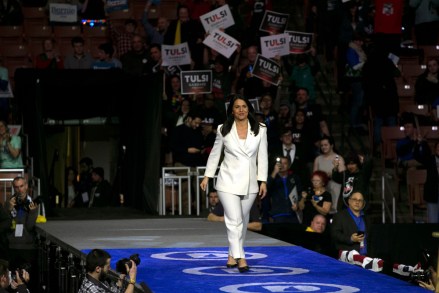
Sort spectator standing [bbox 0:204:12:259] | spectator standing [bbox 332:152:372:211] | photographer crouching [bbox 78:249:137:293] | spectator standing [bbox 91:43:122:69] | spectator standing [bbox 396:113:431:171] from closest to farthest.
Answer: photographer crouching [bbox 78:249:137:293] < spectator standing [bbox 0:204:12:259] < spectator standing [bbox 332:152:372:211] < spectator standing [bbox 396:113:431:171] < spectator standing [bbox 91:43:122:69]

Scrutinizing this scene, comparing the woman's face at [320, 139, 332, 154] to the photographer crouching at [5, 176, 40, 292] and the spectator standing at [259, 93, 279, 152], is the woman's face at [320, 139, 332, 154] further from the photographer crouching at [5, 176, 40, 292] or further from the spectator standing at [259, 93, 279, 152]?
the photographer crouching at [5, 176, 40, 292]

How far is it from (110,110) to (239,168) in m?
9.04

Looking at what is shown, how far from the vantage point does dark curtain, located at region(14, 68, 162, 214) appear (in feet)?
57.3

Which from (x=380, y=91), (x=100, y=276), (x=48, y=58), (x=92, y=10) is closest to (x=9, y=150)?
(x=48, y=58)

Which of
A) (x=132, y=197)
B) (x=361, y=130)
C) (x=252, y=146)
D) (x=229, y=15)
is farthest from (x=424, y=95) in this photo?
(x=252, y=146)

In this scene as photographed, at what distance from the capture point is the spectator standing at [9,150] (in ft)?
54.5

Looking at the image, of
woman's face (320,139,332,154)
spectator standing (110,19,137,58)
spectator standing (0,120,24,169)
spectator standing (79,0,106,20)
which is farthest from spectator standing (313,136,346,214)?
spectator standing (79,0,106,20)

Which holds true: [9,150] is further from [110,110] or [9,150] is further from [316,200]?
[316,200]

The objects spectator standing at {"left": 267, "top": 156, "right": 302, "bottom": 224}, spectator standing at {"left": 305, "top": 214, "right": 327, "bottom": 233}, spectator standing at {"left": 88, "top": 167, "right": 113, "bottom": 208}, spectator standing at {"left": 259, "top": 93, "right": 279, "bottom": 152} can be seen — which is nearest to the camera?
spectator standing at {"left": 305, "top": 214, "right": 327, "bottom": 233}

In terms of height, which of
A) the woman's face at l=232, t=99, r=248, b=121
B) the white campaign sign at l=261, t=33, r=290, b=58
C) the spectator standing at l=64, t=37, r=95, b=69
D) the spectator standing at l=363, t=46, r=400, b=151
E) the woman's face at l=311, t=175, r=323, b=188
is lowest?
the woman's face at l=311, t=175, r=323, b=188

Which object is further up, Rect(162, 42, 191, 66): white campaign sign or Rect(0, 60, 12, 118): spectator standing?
Rect(162, 42, 191, 66): white campaign sign

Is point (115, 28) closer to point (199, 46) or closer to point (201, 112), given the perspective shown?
point (199, 46)

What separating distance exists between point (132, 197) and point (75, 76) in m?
2.22

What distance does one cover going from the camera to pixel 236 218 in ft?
35.2
